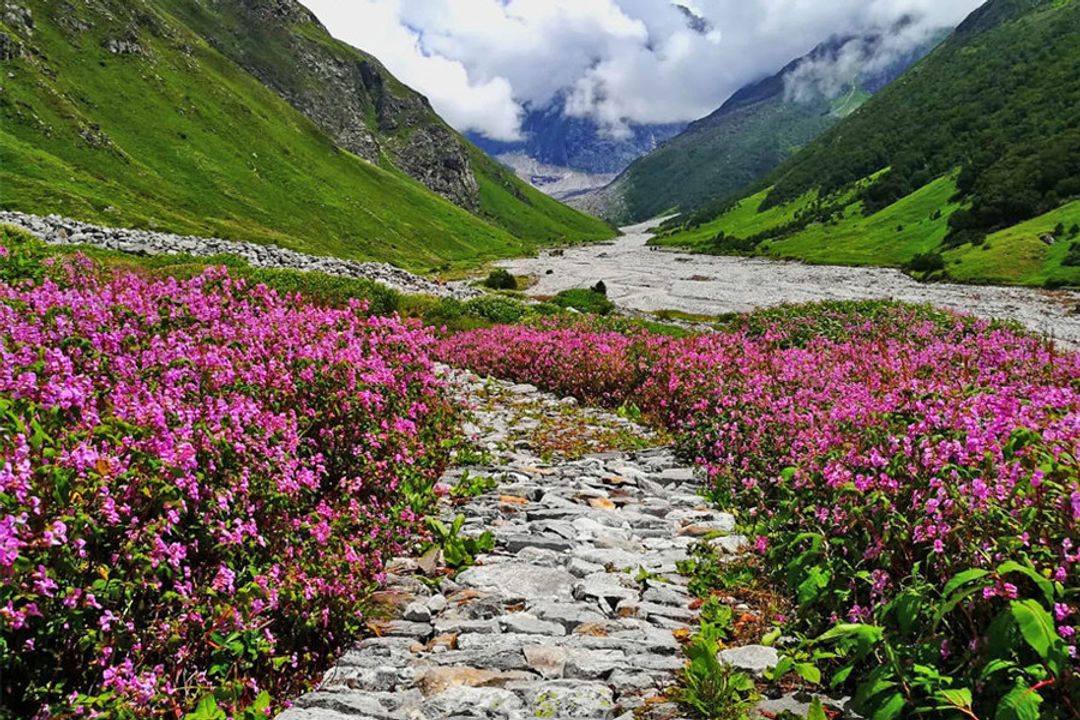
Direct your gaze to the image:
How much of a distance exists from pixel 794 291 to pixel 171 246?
61.1 meters

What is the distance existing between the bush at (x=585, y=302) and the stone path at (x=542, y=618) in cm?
4117

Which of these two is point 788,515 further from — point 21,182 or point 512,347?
point 21,182

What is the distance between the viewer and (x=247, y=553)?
5.29 meters

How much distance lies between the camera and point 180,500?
4531mm

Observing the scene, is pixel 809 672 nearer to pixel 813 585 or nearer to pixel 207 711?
pixel 813 585

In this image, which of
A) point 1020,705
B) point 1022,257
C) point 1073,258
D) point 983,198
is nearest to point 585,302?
point 1020,705

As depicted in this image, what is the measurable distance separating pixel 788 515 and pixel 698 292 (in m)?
70.1

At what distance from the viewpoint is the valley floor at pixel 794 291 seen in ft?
156

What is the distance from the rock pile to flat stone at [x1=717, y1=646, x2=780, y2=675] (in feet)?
122

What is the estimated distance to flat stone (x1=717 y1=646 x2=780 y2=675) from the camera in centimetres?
490

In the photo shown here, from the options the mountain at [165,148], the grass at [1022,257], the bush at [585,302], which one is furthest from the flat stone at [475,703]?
the grass at [1022,257]

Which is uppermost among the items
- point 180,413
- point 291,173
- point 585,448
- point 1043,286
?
point 291,173

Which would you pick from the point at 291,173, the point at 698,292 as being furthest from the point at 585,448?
the point at 291,173

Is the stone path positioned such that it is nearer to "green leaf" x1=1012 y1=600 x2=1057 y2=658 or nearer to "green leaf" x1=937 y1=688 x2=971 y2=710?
Answer: "green leaf" x1=937 y1=688 x2=971 y2=710
